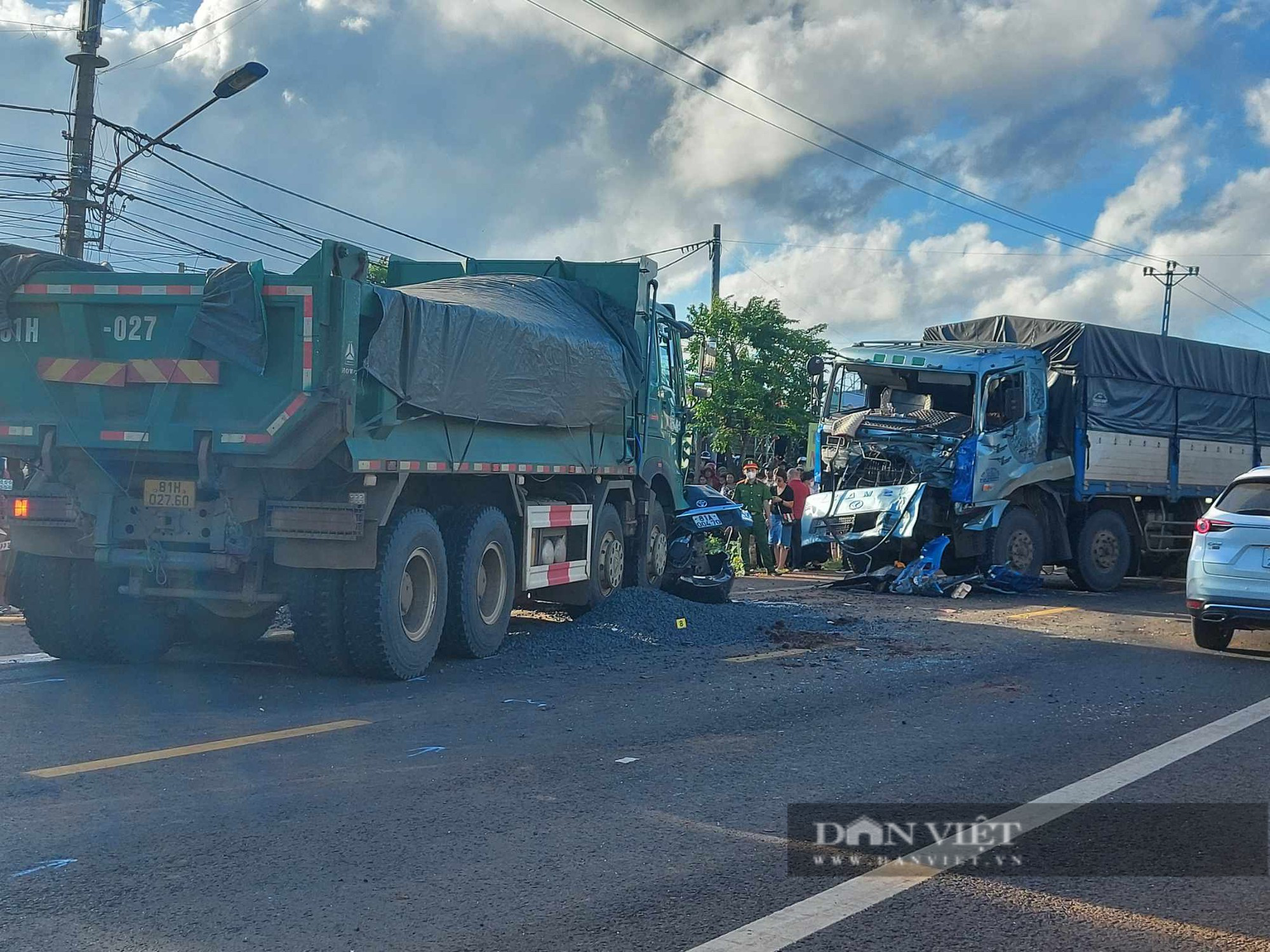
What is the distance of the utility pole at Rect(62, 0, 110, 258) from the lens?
17.7 m

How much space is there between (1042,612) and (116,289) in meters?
10.6

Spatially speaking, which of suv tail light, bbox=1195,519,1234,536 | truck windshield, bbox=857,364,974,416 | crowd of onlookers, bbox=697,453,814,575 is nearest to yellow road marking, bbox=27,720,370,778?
suv tail light, bbox=1195,519,1234,536

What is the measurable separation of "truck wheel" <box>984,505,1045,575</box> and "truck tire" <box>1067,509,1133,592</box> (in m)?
0.85

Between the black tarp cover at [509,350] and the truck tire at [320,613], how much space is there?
136 cm

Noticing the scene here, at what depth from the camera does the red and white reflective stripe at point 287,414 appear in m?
8.02

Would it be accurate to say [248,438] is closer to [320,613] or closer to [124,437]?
[124,437]

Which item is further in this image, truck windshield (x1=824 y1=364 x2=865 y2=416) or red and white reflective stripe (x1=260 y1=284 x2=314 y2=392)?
truck windshield (x1=824 y1=364 x2=865 y2=416)

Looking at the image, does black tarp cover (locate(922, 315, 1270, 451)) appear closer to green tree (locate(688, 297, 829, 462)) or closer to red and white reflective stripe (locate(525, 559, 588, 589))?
red and white reflective stripe (locate(525, 559, 588, 589))

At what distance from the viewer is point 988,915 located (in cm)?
439

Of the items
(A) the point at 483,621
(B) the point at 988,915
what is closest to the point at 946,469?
(A) the point at 483,621

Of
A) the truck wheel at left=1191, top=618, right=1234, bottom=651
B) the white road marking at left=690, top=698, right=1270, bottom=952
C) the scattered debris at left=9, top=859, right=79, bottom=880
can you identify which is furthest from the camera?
the truck wheel at left=1191, top=618, right=1234, bottom=651

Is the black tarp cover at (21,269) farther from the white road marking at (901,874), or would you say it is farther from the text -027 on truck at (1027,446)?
the text -027 on truck at (1027,446)

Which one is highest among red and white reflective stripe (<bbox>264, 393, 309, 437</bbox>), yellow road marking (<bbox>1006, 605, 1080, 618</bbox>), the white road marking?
red and white reflective stripe (<bbox>264, 393, 309, 437</bbox>)

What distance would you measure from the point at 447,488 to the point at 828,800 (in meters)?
4.78
